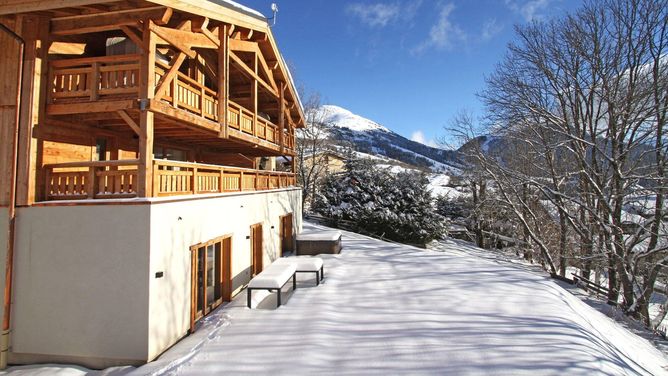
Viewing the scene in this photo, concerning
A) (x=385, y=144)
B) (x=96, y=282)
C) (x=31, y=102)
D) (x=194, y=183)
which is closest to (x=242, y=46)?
(x=194, y=183)

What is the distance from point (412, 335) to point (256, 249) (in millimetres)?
6233

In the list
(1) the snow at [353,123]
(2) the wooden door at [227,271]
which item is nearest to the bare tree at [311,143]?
(2) the wooden door at [227,271]

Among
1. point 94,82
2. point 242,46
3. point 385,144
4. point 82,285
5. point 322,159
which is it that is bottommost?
point 82,285

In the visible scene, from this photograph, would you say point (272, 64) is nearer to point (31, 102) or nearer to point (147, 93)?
point (147, 93)

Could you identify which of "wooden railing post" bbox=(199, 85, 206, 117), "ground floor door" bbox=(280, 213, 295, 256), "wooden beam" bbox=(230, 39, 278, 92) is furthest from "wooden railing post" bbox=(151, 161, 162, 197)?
"ground floor door" bbox=(280, 213, 295, 256)

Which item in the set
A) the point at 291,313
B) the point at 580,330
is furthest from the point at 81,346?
the point at 580,330

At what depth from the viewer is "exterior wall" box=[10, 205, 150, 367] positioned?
560 cm

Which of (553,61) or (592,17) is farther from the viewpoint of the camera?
(553,61)

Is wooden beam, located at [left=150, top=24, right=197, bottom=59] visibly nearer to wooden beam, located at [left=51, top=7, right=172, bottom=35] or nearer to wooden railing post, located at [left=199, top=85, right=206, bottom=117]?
wooden beam, located at [left=51, top=7, right=172, bottom=35]

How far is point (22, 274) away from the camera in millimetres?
A: 6035

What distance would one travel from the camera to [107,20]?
651 cm

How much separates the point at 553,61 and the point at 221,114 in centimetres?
1323

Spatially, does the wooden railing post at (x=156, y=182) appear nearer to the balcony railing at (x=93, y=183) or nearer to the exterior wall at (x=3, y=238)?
the balcony railing at (x=93, y=183)

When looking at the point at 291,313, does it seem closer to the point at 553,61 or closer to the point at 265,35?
the point at 265,35
